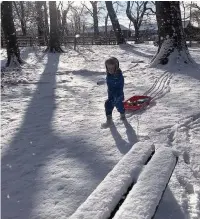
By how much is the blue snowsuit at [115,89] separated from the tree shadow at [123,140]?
0.34m

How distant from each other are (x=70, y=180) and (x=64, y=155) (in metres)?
0.76

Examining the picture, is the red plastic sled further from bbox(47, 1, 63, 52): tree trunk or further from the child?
bbox(47, 1, 63, 52): tree trunk

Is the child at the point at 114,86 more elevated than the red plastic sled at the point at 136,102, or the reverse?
the child at the point at 114,86

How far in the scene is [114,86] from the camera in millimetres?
5234

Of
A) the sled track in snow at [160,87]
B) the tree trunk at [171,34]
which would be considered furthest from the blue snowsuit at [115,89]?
the tree trunk at [171,34]

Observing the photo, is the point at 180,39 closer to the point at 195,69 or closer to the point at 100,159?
the point at 195,69

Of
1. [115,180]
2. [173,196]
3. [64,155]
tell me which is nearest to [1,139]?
[64,155]

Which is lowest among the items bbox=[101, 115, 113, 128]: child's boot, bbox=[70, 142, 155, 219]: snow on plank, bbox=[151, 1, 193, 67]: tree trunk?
bbox=[101, 115, 113, 128]: child's boot

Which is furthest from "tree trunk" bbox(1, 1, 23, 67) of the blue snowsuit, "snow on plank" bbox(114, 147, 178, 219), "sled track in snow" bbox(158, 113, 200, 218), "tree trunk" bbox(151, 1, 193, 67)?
"snow on plank" bbox(114, 147, 178, 219)

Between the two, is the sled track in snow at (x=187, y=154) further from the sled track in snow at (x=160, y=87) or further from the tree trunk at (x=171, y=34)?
the tree trunk at (x=171, y=34)

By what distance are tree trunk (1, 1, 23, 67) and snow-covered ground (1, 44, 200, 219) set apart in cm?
429

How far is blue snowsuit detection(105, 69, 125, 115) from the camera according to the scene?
204 inches

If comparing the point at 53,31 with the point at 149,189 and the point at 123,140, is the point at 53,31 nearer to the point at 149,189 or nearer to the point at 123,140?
the point at 123,140

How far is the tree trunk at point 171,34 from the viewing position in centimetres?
939
